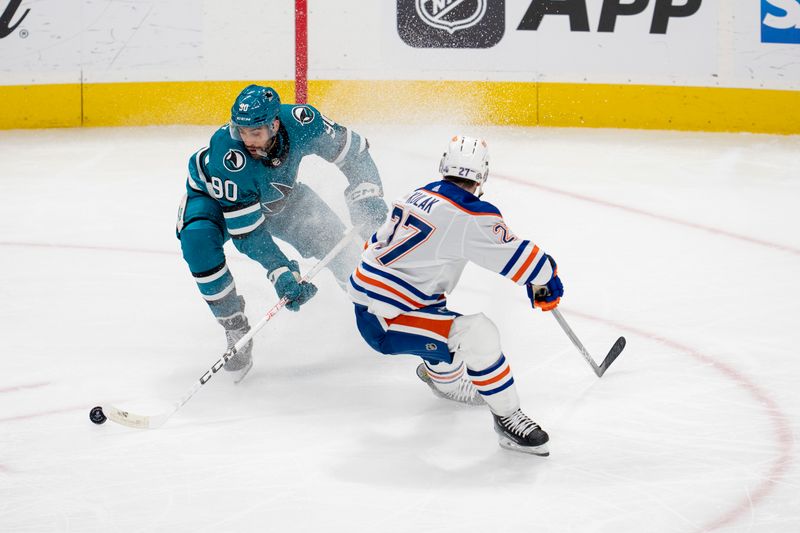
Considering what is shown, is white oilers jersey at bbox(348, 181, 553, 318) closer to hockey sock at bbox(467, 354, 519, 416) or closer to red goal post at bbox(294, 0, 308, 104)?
hockey sock at bbox(467, 354, 519, 416)

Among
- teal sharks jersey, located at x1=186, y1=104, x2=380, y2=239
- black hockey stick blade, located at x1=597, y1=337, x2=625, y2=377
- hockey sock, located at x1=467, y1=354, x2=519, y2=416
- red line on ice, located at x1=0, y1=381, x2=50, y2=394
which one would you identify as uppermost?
teal sharks jersey, located at x1=186, y1=104, x2=380, y2=239

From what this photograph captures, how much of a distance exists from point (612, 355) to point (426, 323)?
0.75 m

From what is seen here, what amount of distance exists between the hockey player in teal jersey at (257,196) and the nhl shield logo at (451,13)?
2.81 meters

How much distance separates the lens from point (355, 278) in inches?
120

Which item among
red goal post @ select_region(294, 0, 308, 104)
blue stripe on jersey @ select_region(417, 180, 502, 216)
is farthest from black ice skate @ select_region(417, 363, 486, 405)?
red goal post @ select_region(294, 0, 308, 104)

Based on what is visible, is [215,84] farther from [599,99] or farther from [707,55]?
[707,55]

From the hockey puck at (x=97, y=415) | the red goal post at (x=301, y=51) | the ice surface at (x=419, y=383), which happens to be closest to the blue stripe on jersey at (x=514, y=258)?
the ice surface at (x=419, y=383)

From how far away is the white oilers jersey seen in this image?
282cm

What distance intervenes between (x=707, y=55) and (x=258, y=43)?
8.32 feet

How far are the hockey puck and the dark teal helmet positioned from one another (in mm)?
896

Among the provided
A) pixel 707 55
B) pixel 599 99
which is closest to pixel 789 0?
pixel 707 55

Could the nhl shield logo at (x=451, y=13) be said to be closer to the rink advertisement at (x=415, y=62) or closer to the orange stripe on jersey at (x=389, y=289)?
the rink advertisement at (x=415, y=62)

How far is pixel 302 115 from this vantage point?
3.55 meters

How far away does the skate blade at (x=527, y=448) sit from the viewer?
2.87 meters
